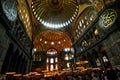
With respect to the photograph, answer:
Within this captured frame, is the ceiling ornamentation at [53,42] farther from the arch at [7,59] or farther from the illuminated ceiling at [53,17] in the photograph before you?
the arch at [7,59]

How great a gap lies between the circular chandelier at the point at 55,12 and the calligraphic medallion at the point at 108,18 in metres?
12.7

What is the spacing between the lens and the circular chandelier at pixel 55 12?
28.3 meters

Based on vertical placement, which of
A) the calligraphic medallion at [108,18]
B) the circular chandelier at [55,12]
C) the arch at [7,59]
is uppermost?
the circular chandelier at [55,12]

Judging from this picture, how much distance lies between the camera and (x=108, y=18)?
14219 millimetres

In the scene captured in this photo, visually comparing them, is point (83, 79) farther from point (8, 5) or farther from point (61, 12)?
point (61, 12)

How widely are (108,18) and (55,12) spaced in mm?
19322

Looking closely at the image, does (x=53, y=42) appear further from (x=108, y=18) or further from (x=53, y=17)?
(x=108, y=18)

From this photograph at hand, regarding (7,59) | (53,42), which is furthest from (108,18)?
(53,42)

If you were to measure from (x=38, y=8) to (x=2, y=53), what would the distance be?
2021 centimetres

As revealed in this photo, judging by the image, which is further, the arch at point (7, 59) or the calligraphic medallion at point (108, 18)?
the arch at point (7, 59)

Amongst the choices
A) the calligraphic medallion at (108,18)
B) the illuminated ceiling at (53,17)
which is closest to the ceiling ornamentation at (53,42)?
the illuminated ceiling at (53,17)

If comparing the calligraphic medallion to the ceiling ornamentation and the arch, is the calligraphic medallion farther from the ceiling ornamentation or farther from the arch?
the ceiling ornamentation

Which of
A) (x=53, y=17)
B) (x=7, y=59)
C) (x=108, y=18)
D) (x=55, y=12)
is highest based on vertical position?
(x=55, y=12)

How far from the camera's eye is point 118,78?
30.8 ft
